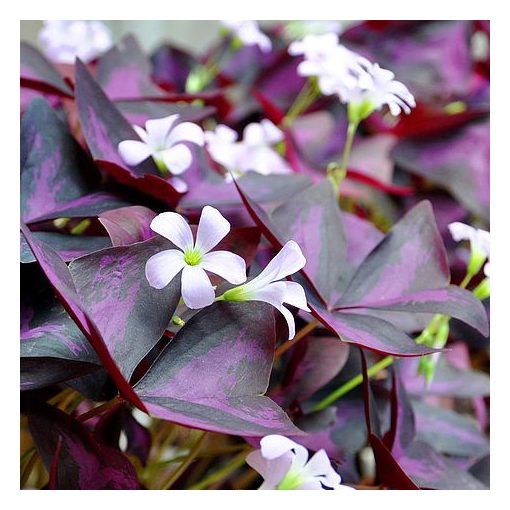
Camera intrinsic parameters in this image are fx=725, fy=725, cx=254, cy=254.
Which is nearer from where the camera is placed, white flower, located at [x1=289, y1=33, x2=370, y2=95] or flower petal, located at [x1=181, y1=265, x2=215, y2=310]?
flower petal, located at [x1=181, y1=265, x2=215, y2=310]

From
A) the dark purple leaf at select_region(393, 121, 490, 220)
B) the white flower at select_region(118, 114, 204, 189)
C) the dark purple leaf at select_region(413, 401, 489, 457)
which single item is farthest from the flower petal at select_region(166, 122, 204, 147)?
the dark purple leaf at select_region(393, 121, 490, 220)

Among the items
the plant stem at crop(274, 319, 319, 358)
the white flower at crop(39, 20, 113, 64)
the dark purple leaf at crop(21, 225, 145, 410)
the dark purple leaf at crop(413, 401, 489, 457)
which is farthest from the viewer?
the white flower at crop(39, 20, 113, 64)

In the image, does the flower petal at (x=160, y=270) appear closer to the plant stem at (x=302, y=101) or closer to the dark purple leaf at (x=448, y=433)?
the dark purple leaf at (x=448, y=433)

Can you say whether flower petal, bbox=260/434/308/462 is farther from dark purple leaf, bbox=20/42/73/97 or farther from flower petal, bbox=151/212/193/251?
dark purple leaf, bbox=20/42/73/97

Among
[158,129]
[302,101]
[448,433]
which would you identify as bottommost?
[448,433]

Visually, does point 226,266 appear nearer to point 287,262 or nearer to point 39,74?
point 287,262

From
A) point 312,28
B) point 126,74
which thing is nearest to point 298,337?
point 126,74
